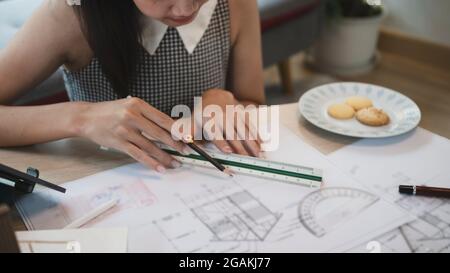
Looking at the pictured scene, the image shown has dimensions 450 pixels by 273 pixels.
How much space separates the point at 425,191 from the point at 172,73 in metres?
0.54

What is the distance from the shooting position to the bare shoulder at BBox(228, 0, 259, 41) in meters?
0.93

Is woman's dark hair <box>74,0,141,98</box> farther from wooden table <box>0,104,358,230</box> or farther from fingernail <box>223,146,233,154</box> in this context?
fingernail <box>223,146,233,154</box>

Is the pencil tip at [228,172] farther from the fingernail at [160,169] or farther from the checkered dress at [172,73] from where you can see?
the checkered dress at [172,73]

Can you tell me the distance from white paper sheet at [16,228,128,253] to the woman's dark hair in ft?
1.26

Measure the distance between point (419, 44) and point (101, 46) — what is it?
1.98 meters

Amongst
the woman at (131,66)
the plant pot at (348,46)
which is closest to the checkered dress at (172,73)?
the woman at (131,66)

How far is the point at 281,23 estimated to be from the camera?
6.06 ft

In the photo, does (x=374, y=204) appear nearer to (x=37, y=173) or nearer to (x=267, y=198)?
(x=267, y=198)

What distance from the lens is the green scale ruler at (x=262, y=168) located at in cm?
64

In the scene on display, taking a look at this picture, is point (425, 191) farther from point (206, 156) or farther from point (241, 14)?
point (241, 14)

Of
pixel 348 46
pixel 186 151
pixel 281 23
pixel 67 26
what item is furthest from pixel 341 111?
pixel 348 46

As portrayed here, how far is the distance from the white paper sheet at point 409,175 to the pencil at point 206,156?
17 cm
